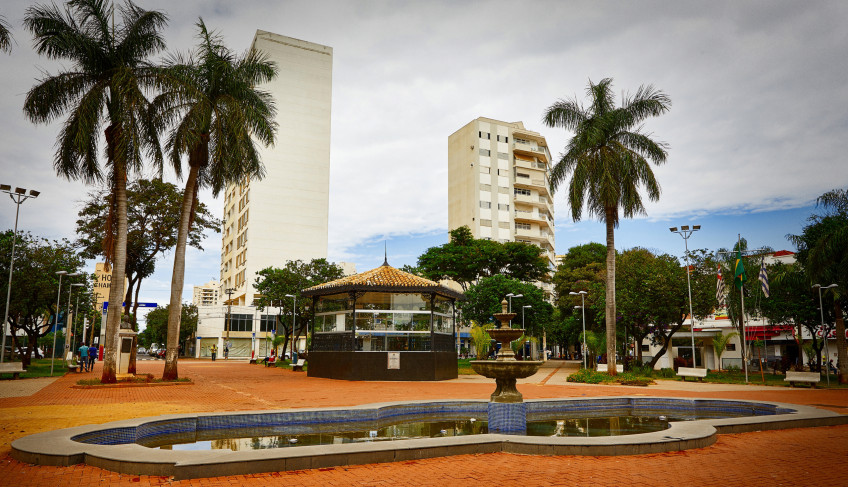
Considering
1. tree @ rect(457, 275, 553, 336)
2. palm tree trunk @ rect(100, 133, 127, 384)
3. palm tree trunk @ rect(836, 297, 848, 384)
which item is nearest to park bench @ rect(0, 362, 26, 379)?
palm tree trunk @ rect(100, 133, 127, 384)

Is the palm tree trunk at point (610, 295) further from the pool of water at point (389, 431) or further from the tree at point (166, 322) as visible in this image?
the tree at point (166, 322)

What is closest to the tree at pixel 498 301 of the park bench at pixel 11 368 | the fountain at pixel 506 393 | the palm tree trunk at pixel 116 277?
the palm tree trunk at pixel 116 277

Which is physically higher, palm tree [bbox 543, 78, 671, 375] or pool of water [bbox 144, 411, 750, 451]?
palm tree [bbox 543, 78, 671, 375]

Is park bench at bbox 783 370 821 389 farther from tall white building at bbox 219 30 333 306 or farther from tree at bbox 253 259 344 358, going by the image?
tall white building at bbox 219 30 333 306

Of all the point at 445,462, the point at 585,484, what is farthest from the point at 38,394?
the point at 585,484

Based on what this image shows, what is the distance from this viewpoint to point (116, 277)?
22281 millimetres

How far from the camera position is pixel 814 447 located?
9.12 meters

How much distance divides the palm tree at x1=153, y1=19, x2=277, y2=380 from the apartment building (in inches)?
1964

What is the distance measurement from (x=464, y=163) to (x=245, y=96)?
5337 centimetres

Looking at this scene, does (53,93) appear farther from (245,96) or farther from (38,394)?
(38,394)

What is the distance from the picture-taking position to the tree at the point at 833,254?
1108 inches

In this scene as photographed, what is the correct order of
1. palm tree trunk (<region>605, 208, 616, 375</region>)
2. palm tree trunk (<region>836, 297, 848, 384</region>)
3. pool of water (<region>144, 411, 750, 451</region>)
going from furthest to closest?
palm tree trunk (<region>836, 297, 848, 384</region>), palm tree trunk (<region>605, 208, 616, 375</region>), pool of water (<region>144, 411, 750, 451</region>)

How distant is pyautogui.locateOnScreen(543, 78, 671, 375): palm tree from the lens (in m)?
28.1

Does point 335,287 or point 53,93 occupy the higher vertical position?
Result: point 53,93
